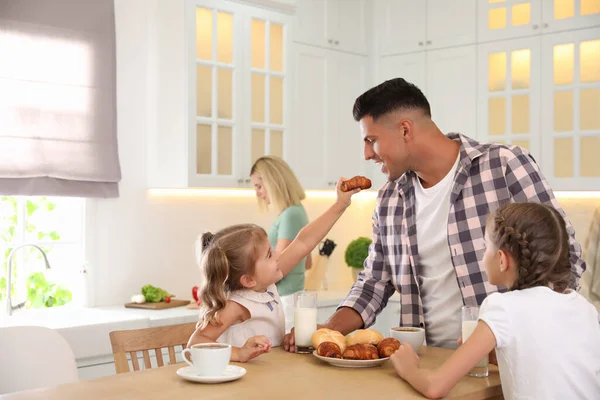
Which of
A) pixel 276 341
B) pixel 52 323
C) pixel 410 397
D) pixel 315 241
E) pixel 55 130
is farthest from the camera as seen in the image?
pixel 55 130

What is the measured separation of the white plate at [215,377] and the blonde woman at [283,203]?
1.99m

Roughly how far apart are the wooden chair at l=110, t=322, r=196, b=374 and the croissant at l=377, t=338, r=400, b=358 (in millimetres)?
605

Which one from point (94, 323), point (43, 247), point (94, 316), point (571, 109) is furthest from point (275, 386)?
point (571, 109)

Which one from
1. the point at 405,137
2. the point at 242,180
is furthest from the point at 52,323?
the point at 405,137

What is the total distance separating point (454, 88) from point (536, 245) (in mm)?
3125

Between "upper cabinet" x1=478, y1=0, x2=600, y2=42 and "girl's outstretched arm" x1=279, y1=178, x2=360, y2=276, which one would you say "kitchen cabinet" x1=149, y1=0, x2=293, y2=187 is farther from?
"girl's outstretched arm" x1=279, y1=178, x2=360, y2=276

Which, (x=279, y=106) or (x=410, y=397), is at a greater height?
(x=279, y=106)

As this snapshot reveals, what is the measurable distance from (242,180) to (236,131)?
270 mm

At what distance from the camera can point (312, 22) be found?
4957 mm

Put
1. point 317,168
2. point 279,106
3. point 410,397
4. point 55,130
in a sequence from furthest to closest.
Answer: point 317,168
point 279,106
point 55,130
point 410,397

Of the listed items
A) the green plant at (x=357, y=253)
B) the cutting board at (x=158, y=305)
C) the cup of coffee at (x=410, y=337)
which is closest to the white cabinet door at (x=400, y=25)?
the green plant at (x=357, y=253)

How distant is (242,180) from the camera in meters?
4.39

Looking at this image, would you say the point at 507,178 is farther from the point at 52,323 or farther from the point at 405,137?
the point at 52,323

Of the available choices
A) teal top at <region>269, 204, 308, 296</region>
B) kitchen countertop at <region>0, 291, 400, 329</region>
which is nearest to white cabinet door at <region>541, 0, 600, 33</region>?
teal top at <region>269, 204, 308, 296</region>
